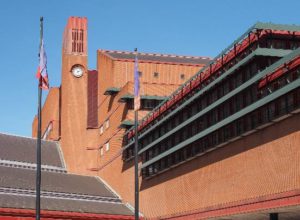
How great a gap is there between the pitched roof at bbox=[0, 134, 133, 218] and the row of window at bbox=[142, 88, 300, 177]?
12.2 meters

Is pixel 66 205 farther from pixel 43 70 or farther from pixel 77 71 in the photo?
pixel 43 70

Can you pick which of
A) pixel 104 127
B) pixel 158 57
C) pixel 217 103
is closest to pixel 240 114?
pixel 217 103

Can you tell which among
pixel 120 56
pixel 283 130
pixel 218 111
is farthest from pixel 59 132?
pixel 283 130

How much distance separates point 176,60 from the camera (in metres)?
77.6

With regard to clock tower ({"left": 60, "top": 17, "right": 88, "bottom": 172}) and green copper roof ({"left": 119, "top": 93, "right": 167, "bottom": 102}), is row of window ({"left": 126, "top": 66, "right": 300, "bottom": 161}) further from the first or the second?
clock tower ({"left": 60, "top": 17, "right": 88, "bottom": 172})

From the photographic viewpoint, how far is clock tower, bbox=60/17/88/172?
83.7 m

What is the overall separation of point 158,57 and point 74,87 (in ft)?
46.2

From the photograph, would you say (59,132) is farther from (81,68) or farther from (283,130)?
(283,130)

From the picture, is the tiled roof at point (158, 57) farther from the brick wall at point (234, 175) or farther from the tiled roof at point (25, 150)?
the brick wall at point (234, 175)

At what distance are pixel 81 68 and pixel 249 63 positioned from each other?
159 ft

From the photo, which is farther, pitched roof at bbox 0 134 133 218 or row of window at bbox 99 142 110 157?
row of window at bbox 99 142 110 157

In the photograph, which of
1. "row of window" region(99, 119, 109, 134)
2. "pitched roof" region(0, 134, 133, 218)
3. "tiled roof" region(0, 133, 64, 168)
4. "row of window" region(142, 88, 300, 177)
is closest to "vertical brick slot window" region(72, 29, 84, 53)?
"row of window" region(99, 119, 109, 134)

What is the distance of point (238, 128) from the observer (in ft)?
129

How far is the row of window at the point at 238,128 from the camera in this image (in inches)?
1310
